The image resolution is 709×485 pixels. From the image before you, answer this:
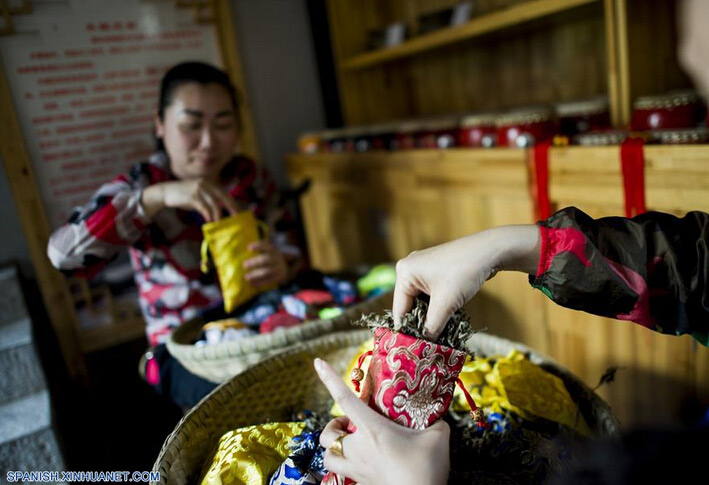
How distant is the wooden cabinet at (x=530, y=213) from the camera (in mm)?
1029

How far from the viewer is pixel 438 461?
60cm

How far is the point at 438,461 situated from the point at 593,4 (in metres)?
1.17

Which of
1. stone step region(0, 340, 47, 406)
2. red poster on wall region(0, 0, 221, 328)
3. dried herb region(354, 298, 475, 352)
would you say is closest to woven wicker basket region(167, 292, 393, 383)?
dried herb region(354, 298, 475, 352)

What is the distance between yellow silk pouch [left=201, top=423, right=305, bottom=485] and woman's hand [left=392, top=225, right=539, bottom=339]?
1.04 feet

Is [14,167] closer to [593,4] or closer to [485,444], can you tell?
[485,444]

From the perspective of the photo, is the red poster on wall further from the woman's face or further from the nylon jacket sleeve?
the nylon jacket sleeve

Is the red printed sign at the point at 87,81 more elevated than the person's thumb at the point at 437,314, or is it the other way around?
the red printed sign at the point at 87,81

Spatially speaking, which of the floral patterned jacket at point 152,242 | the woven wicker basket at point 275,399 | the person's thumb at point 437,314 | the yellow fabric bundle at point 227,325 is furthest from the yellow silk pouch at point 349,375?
the floral patterned jacket at point 152,242

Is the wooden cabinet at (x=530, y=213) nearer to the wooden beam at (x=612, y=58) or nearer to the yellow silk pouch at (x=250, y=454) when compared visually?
the wooden beam at (x=612, y=58)

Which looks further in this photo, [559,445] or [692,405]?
[692,405]

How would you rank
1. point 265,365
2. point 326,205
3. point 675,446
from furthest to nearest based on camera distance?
point 326,205 → point 265,365 → point 675,446

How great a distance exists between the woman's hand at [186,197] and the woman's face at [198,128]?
11 centimetres

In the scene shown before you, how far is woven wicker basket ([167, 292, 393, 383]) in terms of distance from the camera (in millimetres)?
1035

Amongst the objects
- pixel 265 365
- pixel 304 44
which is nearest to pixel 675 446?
pixel 265 365
